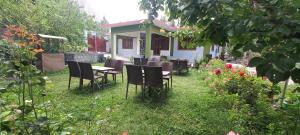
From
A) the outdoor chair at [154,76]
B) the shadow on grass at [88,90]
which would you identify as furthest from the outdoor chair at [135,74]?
the shadow on grass at [88,90]

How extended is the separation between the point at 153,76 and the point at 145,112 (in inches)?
35.4

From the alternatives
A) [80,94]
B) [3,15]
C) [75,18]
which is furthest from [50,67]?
[80,94]

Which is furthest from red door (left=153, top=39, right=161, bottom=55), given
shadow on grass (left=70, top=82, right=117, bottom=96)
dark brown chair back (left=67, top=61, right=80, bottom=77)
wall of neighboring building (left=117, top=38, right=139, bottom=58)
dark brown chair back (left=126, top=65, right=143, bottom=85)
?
dark brown chair back (left=126, top=65, right=143, bottom=85)

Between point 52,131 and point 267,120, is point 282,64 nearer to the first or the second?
point 52,131

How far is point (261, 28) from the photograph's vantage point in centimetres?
132

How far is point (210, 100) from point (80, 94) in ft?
10.6

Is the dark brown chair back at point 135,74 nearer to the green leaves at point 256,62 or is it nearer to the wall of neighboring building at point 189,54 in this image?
the green leaves at point 256,62

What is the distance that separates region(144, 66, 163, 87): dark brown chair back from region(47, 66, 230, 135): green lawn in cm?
45

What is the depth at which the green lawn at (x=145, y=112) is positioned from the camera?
123 inches

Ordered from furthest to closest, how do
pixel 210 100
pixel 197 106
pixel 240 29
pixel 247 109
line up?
pixel 210 100, pixel 197 106, pixel 247 109, pixel 240 29

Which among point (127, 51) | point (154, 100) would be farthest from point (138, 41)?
point (154, 100)

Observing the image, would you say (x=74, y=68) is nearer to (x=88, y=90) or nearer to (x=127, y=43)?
(x=88, y=90)

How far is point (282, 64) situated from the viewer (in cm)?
103

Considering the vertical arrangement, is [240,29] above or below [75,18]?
below
